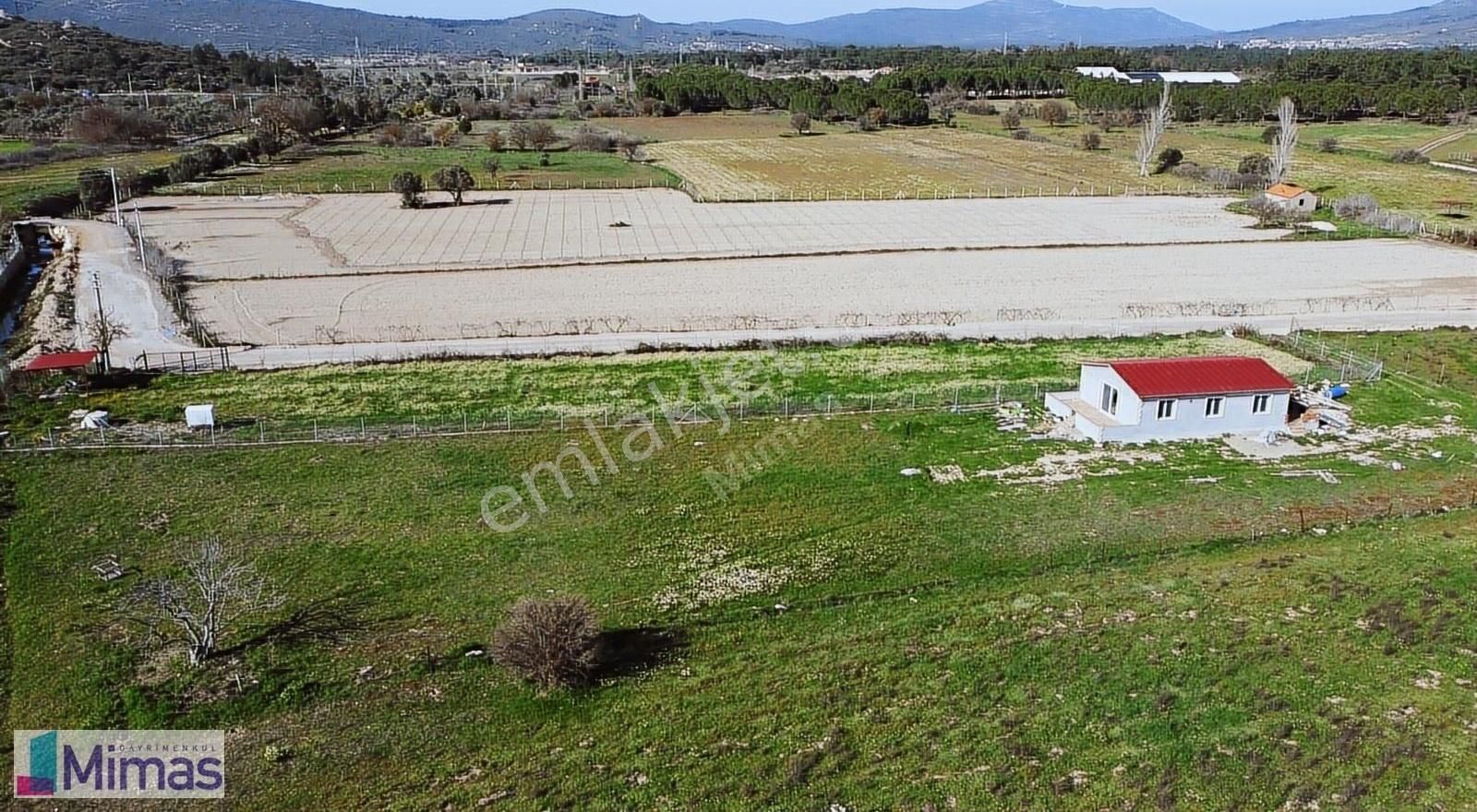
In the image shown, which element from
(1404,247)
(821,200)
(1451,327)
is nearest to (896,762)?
(1451,327)

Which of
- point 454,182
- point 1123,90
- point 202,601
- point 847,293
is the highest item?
point 1123,90

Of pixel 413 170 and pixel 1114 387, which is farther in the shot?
pixel 413 170

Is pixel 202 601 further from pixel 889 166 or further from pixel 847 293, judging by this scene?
pixel 889 166

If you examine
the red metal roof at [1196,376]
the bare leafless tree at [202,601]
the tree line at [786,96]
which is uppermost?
the tree line at [786,96]

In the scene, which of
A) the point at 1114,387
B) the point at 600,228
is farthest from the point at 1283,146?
the point at 1114,387

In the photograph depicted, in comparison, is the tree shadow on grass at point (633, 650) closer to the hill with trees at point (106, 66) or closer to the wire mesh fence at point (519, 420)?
the wire mesh fence at point (519, 420)

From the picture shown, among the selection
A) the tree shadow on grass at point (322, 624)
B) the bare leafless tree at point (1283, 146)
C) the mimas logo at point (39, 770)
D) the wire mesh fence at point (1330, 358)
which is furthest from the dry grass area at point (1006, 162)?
the mimas logo at point (39, 770)
